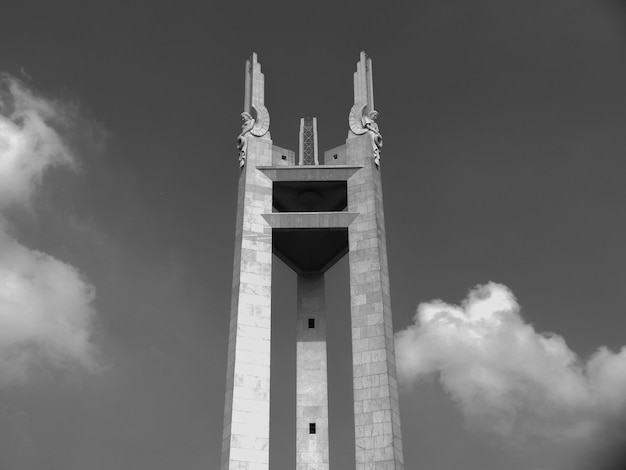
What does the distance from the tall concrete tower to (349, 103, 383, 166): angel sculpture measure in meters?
0.06

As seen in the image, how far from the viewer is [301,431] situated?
1464 inches

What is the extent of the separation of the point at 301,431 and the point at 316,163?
1347 cm

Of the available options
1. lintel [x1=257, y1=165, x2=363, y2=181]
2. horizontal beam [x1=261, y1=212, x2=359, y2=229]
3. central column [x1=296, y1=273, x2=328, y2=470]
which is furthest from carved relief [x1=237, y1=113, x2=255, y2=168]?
central column [x1=296, y1=273, x2=328, y2=470]

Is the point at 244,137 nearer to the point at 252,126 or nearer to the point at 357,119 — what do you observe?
the point at 252,126

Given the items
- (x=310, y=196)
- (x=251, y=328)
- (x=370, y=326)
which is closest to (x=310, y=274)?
(x=310, y=196)

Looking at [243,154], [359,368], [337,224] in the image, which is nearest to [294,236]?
[337,224]

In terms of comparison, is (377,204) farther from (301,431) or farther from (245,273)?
(301,431)

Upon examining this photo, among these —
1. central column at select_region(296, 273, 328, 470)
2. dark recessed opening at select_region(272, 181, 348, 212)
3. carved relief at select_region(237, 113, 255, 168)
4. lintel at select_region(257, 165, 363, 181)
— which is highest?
carved relief at select_region(237, 113, 255, 168)

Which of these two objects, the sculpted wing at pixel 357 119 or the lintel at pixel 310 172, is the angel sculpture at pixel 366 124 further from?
the lintel at pixel 310 172

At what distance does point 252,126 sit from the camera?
4038 cm

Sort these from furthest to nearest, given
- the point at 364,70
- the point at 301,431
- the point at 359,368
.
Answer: the point at 364,70, the point at 301,431, the point at 359,368

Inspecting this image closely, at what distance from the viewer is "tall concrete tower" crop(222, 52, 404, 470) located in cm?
3300

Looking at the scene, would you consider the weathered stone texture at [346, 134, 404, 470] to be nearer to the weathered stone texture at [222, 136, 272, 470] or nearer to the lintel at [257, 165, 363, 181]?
the lintel at [257, 165, 363, 181]

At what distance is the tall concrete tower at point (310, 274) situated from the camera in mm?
33000
